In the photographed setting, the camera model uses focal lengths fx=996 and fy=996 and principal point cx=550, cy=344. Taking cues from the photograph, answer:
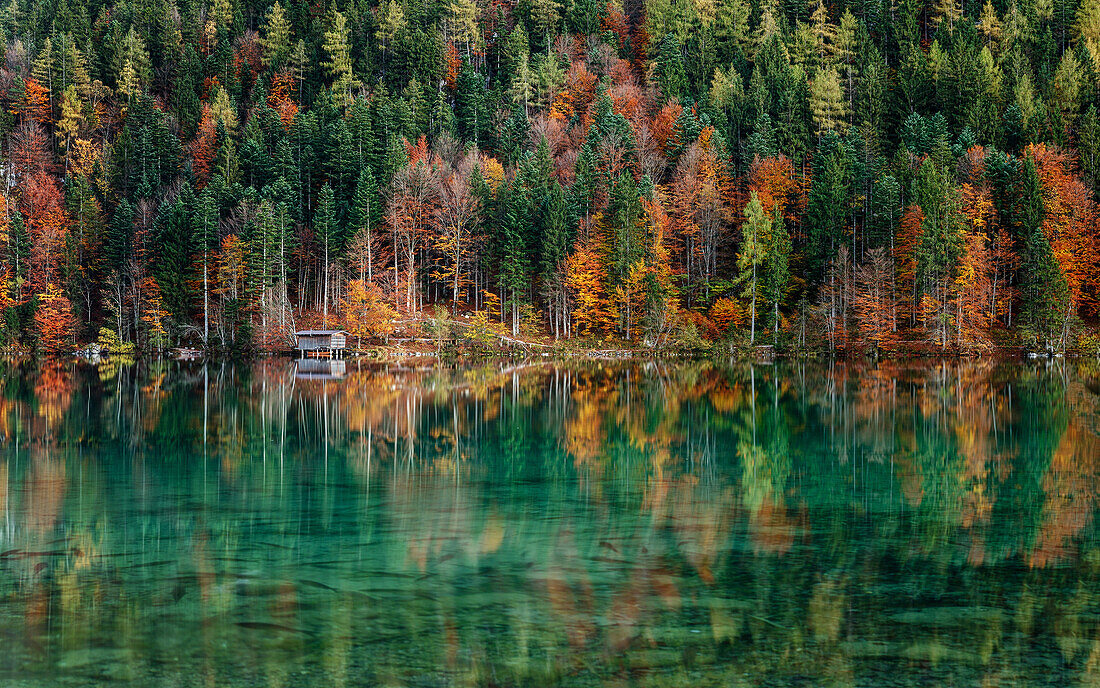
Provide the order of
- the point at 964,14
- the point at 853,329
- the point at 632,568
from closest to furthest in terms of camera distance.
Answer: the point at 632,568
the point at 853,329
the point at 964,14

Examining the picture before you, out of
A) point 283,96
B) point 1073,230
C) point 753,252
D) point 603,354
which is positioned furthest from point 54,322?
point 1073,230

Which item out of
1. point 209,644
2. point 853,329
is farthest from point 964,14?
point 209,644

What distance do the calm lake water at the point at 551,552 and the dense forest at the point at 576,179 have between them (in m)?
46.6

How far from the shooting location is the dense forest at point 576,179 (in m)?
72.1

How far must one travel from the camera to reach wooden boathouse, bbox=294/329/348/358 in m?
72.7

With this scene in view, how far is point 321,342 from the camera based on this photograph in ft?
244

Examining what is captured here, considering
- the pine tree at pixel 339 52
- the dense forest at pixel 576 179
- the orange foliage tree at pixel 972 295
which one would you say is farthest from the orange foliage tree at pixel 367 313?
the pine tree at pixel 339 52

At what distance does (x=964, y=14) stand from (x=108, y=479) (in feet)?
393

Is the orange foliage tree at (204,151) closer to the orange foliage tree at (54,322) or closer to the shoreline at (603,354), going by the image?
the orange foliage tree at (54,322)

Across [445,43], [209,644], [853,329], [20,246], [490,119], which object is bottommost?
[209,644]

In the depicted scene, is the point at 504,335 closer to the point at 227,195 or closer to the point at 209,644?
the point at 227,195

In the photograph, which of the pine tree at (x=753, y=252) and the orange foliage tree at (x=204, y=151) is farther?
the orange foliage tree at (x=204, y=151)

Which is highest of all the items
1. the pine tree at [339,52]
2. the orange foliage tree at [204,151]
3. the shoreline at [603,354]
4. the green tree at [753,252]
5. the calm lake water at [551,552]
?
the pine tree at [339,52]

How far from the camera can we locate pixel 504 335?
7425 cm
